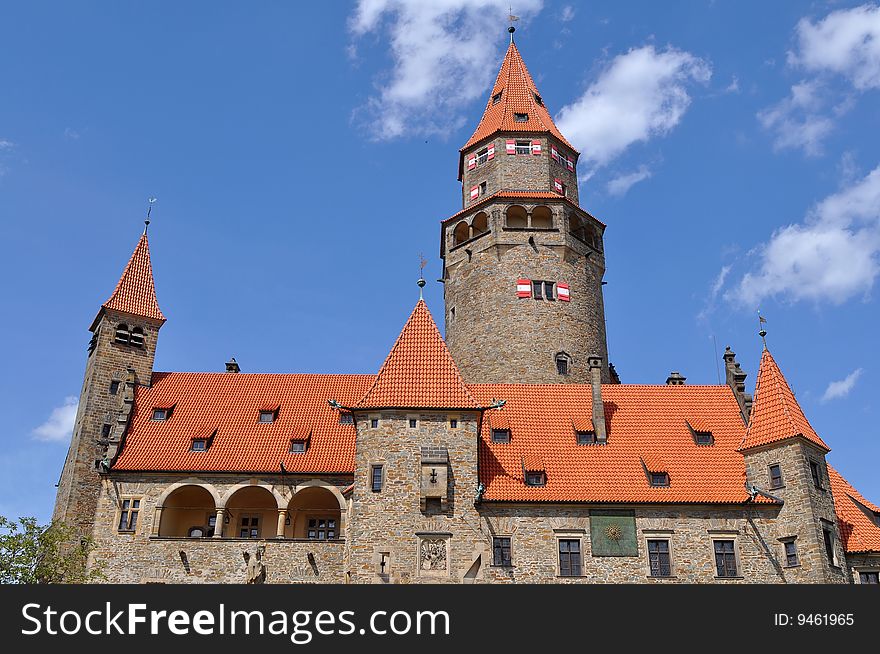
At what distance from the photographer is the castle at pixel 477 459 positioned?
29172 millimetres

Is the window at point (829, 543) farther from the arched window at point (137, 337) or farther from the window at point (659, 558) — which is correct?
the arched window at point (137, 337)

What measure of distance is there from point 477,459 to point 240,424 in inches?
438

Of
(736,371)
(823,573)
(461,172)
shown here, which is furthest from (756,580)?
(461,172)

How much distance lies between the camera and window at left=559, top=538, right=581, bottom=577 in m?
29.0

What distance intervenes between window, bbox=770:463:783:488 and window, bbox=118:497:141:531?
72.1 feet

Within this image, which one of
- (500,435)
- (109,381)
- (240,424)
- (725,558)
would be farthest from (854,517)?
(109,381)

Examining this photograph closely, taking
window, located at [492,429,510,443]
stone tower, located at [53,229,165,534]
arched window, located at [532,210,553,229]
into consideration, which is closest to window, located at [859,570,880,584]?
window, located at [492,429,510,443]

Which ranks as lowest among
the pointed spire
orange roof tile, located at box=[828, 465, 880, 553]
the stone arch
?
orange roof tile, located at box=[828, 465, 880, 553]

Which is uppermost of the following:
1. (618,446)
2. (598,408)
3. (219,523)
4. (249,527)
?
(598,408)

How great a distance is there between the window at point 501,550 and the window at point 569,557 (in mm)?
1669

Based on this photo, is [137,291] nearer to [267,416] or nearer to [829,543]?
[267,416]

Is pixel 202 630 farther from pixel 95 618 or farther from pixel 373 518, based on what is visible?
pixel 373 518

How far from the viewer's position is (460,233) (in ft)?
148

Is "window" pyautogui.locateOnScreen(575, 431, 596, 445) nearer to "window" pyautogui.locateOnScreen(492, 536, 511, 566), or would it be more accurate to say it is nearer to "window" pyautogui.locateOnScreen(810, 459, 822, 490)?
"window" pyautogui.locateOnScreen(492, 536, 511, 566)
